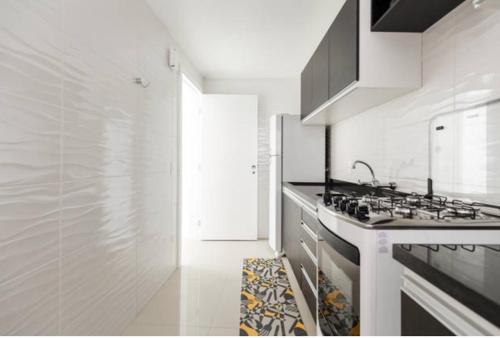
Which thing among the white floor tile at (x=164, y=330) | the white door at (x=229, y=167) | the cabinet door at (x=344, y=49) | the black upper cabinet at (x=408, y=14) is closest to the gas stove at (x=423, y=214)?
the cabinet door at (x=344, y=49)

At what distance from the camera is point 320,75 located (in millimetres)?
2518

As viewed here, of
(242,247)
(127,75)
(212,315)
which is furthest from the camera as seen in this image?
(242,247)

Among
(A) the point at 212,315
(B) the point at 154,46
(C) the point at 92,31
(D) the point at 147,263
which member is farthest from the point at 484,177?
(B) the point at 154,46

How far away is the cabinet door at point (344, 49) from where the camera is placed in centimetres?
173

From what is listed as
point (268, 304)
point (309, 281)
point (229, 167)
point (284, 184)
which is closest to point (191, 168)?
point (229, 167)

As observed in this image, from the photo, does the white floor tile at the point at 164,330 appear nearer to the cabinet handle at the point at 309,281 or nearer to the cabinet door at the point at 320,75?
the cabinet handle at the point at 309,281

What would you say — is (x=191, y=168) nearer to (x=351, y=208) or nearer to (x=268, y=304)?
(x=268, y=304)

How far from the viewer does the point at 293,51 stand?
3434 millimetres

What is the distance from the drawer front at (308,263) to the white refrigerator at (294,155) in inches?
49.4

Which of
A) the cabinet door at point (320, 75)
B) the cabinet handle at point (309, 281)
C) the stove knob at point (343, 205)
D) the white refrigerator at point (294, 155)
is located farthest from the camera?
the white refrigerator at point (294, 155)

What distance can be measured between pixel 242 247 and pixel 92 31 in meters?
3.19

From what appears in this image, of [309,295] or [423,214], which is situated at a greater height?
[423,214]

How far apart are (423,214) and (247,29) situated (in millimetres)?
2408

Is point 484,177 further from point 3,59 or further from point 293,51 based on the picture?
point 293,51
